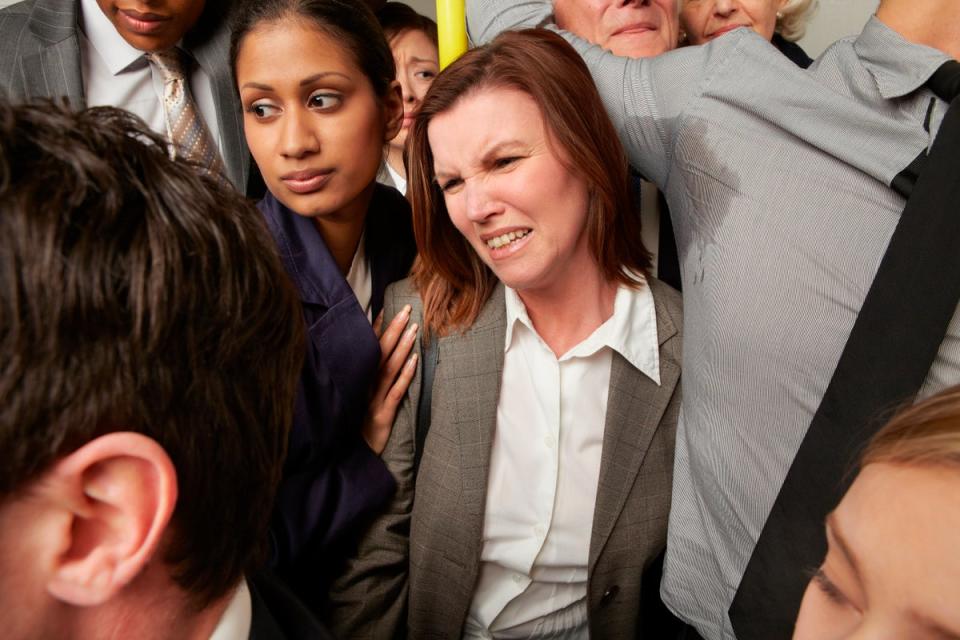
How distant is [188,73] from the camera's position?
1.51 meters

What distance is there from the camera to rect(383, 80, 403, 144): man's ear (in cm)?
125

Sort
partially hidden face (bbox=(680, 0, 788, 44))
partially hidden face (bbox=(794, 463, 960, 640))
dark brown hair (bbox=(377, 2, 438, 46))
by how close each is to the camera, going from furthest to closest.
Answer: dark brown hair (bbox=(377, 2, 438, 46)) → partially hidden face (bbox=(680, 0, 788, 44)) → partially hidden face (bbox=(794, 463, 960, 640))

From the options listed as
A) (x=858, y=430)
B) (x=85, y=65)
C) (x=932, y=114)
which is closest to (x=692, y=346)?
(x=858, y=430)

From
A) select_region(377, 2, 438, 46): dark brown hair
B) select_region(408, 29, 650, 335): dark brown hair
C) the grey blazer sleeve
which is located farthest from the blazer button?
select_region(377, 2, 438, 46): dark brown hair

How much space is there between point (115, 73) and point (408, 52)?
2.57 feet

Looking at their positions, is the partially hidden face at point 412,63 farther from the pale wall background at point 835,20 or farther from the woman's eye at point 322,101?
the pale wall background at point 835,20

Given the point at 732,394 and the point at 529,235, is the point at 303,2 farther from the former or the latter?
the point at 732,394

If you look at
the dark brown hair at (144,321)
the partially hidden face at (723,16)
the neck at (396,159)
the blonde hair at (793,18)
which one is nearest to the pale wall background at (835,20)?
the blonde hair at (793,18)

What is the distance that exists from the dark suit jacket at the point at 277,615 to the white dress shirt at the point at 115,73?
3.38 feet

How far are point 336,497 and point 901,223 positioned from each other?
2.86 ft

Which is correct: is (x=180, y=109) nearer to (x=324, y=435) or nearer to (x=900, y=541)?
(x=324, y=435)

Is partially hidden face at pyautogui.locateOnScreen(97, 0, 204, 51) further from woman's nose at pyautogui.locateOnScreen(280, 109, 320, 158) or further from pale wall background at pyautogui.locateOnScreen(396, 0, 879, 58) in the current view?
pale wall background at pyautogui.locateOnScreen(396, 0, 879, 58)

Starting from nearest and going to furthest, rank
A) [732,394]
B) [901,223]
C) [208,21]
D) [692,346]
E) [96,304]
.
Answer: [96,304], [901,223], [732,394], [692,346], [208,21]

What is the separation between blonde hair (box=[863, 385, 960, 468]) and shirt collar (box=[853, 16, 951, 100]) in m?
0.44
